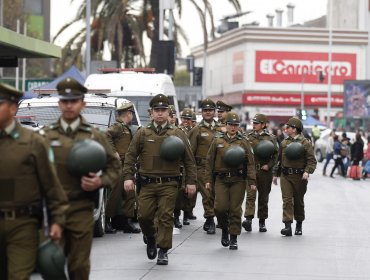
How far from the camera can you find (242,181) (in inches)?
632

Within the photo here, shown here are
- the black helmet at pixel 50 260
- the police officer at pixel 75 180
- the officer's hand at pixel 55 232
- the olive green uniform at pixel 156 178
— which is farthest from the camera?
the olive green uniform at pixel 156 178

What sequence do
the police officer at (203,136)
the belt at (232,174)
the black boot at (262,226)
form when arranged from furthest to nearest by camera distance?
1. the police officer at (203,136)
2. the black boot at (262,226)
3. the belt at (232,174)

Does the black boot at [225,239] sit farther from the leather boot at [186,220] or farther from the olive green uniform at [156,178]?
the leather boot at [186,220]

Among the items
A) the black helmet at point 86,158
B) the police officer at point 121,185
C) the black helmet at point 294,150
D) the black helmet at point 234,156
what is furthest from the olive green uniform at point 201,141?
the black helmet at point 86,158

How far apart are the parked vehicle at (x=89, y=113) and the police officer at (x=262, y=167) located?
200 centimetres

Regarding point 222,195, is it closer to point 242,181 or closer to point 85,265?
point 242,181

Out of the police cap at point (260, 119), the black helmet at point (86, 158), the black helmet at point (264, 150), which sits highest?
the police cap at point (260, 119)

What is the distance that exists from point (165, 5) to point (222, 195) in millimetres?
24629

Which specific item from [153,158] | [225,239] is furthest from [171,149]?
[225,239]

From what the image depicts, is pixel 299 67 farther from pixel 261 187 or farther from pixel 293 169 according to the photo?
pixel 293 169

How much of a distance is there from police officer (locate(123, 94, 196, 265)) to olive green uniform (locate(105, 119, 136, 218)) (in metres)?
3.08

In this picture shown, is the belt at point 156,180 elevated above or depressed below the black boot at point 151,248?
above

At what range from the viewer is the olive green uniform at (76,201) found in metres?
8.91

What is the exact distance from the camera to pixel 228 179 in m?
16.0
